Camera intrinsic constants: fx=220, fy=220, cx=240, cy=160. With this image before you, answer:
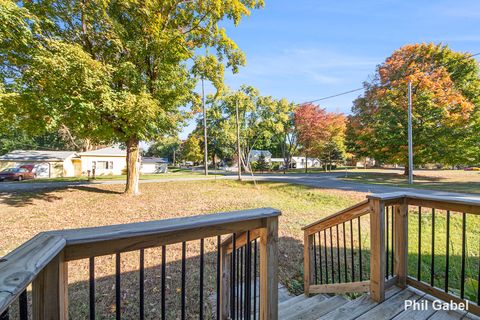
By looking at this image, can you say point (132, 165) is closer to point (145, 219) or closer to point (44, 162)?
point (145, 219)

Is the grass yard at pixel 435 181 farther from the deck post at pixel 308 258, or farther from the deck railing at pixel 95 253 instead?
the deck railing at pixel 95 253

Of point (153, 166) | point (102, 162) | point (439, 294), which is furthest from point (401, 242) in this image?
point (153, 166)

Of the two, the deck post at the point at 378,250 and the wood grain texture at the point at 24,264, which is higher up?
the wood grain texture at the point at 24,264

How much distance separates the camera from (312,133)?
981 inches

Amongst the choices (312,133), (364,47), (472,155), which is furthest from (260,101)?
(472,155)

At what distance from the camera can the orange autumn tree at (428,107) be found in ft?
43.4

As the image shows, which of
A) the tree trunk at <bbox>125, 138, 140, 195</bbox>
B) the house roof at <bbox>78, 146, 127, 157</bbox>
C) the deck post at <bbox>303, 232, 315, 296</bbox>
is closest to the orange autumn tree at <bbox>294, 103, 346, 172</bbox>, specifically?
the tree trunk at <bbox>125, 138, 140, 195</bbox>

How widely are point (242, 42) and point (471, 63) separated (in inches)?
622

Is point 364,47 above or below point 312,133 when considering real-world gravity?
above

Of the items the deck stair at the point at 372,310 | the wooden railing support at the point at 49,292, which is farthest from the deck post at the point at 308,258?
the wooden railing support at the point at 49,292

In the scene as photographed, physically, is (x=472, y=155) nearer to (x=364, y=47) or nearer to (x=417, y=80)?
(x=417, y=80)

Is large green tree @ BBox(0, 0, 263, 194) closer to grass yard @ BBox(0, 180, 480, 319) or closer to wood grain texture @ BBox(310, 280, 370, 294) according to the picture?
grass yard @ BBox(0, 180, 480, 319)

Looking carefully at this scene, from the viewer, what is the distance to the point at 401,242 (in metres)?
2.23

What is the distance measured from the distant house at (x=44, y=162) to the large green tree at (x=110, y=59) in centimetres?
1858
